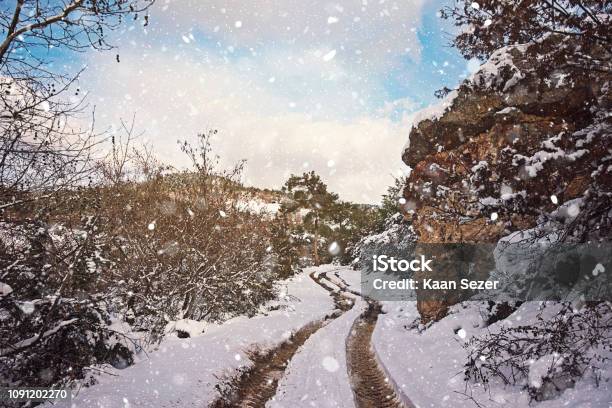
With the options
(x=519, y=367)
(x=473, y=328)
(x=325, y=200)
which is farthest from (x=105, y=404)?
(x=325, y=200)

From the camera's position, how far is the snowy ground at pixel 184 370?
651cm

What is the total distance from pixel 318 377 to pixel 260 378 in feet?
4.95

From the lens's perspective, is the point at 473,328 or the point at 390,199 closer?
the point at 473,328

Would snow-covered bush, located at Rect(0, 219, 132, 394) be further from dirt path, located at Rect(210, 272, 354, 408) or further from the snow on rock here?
dirt path, located at Rect(210, 272, 354, 408)

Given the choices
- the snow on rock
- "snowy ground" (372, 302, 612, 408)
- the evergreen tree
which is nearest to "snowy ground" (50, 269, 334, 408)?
the snow on rock

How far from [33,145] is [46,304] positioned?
153 inches

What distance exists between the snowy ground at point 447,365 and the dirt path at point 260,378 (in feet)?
9.57

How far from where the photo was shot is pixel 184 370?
836 cm

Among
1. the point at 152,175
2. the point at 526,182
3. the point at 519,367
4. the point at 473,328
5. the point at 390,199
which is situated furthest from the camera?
the point at 390,199

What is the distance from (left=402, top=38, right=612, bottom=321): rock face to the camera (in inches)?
214

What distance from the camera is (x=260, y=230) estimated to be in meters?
17.7

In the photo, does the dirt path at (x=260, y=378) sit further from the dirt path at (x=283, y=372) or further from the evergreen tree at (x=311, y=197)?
the evergreen tree at (x=311, y=197)

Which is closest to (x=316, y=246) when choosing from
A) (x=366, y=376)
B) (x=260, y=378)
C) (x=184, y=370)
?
(x=366, y=376)

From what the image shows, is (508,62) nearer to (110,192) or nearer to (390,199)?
(110,192)
